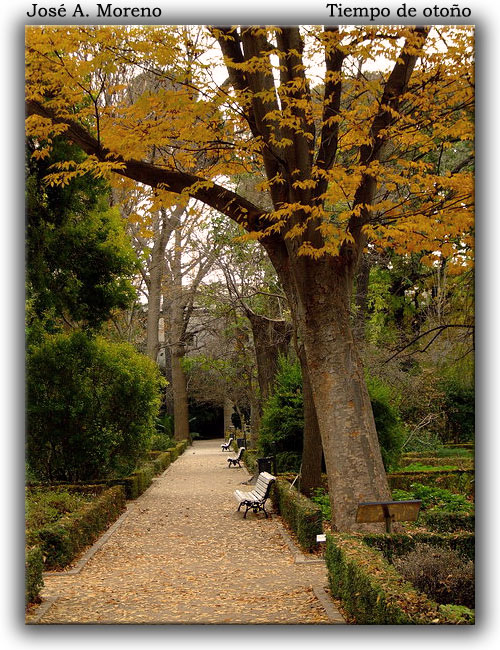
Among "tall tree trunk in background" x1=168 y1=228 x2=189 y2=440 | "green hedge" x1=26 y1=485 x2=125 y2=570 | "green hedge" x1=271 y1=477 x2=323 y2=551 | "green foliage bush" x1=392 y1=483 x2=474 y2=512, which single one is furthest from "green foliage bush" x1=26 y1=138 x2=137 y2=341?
"tall tree trunk in background" x1=168 y1=228 x2=189 y2=440

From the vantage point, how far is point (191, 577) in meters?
8.79

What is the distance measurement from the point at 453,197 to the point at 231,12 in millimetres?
3198

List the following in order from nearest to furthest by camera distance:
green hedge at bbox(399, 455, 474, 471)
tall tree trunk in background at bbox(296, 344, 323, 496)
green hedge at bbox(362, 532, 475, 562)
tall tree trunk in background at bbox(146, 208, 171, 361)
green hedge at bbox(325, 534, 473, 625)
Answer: green hedge at bbox(325, 534, 473, 625), green hedge at bbox(362, 532, 475, 562), tall tree trunk in background at bbox(296, 344, 323, 496), green hedge at bbox(399, 455, 474, 471), tall tree trunk in background at bbox(146, 208, 171, 361)

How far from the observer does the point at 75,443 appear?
15.3 m

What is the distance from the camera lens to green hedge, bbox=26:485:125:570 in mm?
9039

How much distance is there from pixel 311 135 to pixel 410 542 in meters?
4.62

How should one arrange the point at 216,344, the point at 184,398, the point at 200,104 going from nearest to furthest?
the point at 200,104 < the point at 216,344 < the point at 184,398

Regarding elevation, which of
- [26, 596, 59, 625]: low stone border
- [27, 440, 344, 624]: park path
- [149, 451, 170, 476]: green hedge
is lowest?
[149, 451, 170, 476]: green hedge

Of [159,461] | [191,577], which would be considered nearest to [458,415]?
[159,461]

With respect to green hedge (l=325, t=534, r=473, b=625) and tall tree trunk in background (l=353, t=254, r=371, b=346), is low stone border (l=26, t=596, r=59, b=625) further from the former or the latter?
tall tree trunk in background (l=353, t=254, r=371, b=346)

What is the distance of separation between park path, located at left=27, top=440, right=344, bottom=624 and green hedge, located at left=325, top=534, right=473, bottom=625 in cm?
30

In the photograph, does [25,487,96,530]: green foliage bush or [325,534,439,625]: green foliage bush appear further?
[25,487,96,530]: green foliage bush
